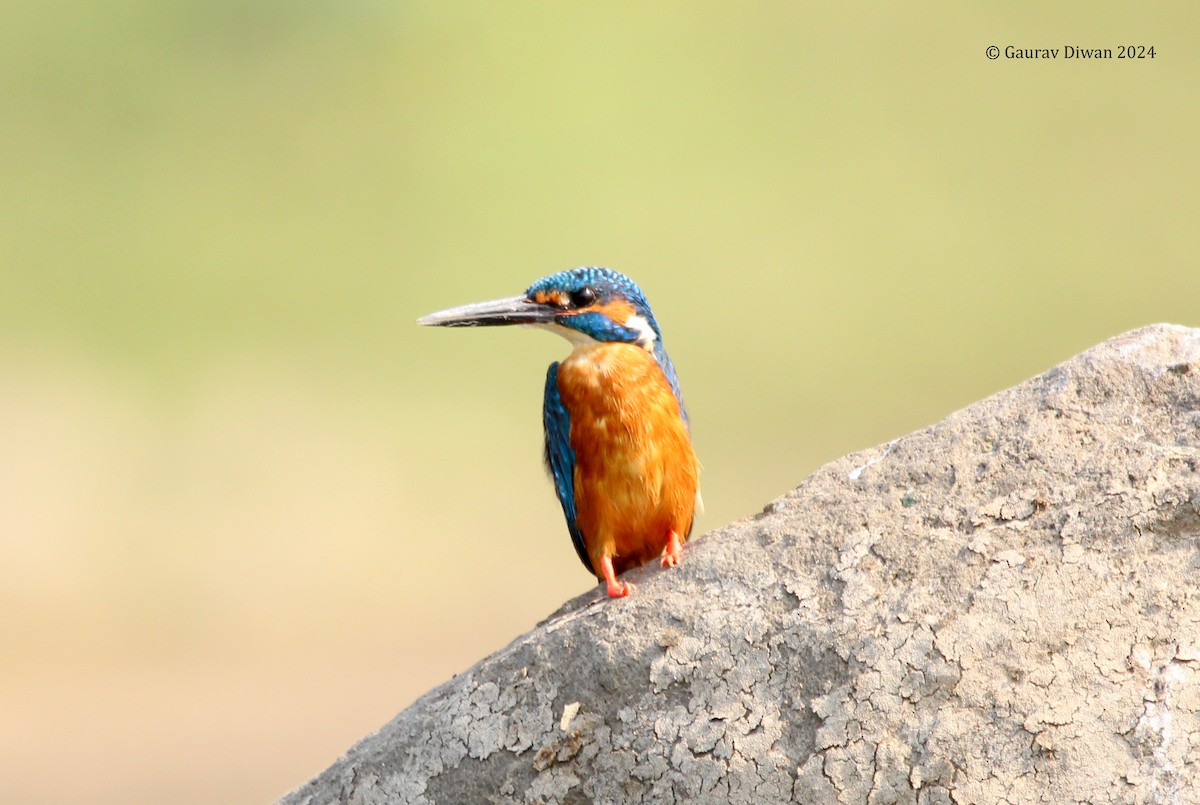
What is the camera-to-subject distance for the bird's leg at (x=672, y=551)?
415 centimetres

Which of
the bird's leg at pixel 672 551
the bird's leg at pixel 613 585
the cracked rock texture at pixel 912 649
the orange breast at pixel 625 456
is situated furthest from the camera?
the orange breast at pixel 625 456

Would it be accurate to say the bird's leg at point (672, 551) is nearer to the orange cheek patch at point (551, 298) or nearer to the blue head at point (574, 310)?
the blue head at point (574, 310)

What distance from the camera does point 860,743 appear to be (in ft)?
11.5

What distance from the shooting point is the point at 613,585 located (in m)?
4.14

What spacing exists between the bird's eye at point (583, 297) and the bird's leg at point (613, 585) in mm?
767

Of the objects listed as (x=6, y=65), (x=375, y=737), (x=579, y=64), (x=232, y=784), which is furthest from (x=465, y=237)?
(x=375, y=737)

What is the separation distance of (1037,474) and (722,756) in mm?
938

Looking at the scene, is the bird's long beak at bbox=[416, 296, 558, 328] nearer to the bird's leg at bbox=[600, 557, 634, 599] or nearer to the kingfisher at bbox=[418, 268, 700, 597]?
the kingfisher at bbox=[418, 268, 700, 597]

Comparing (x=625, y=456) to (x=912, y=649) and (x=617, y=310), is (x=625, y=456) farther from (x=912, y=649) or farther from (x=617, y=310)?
(x=912, y=649)

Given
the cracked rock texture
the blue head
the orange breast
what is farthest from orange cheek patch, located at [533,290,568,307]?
the cracked rock texture

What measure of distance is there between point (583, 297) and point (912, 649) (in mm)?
1622

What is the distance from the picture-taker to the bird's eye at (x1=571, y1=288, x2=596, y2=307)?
473cm

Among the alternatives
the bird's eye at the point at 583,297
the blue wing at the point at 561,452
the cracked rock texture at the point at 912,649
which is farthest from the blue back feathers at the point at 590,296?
the cracked rock texture at the point at 912,649

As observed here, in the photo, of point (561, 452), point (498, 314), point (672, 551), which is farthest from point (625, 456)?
point (498, 314)
